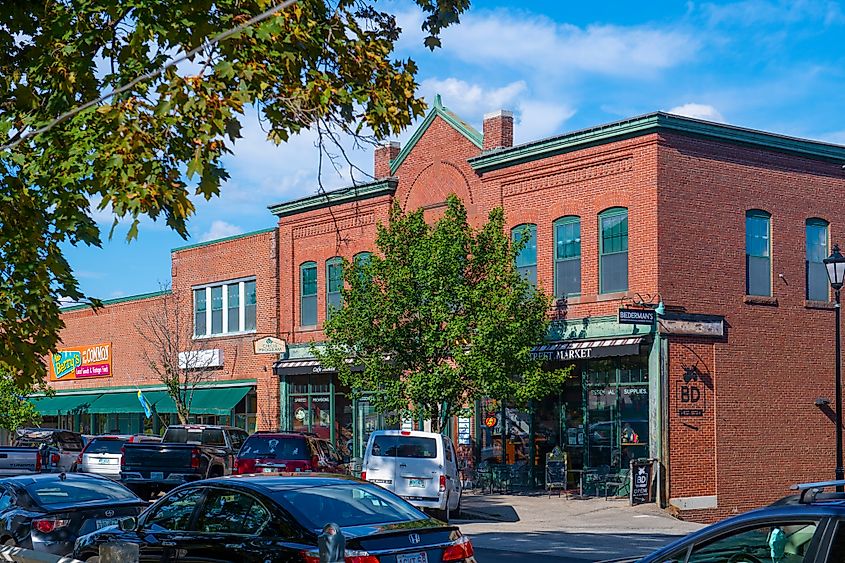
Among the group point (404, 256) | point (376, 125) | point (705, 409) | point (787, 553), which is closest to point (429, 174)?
point (404, 256)

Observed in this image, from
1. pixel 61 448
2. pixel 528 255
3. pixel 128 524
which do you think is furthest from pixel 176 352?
pixel 128 524

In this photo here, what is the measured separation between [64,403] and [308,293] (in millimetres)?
19687

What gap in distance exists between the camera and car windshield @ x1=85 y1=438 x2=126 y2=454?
103ft

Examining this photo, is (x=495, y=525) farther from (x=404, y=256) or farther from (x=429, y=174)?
(x=429, y=174)

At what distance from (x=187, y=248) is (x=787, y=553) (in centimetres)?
3955

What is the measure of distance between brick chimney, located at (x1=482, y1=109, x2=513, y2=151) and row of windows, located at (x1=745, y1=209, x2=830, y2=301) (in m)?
6.88

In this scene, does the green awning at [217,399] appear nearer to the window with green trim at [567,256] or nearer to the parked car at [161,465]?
the parked car at [161,465]

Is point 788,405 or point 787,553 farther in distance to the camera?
point 788,405

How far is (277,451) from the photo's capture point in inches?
971

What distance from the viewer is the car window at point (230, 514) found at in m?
9.72

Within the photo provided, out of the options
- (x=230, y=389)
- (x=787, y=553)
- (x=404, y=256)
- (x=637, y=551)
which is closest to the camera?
(x=787, y=553)

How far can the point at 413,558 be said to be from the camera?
918 centimetres

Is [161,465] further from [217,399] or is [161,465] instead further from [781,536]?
[781,536]

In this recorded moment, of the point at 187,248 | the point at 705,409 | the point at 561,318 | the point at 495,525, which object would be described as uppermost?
the point at 187,248
